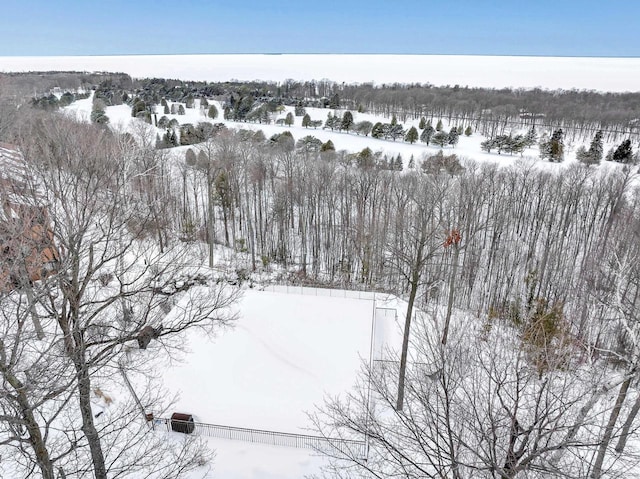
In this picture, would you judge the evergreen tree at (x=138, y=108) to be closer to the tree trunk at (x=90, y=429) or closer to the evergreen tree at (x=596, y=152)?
the evergreen tree at (x=596, y=152)

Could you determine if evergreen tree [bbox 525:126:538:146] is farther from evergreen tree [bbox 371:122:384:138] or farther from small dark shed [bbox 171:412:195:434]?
small dark shed [bbox 171:412:195:434]

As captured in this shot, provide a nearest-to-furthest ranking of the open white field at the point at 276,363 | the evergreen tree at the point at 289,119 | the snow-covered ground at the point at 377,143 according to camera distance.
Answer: the open white field at the point at 276,363, the snow-covered ground at the point at 377,143, the evergreen tree at the point at 289,119

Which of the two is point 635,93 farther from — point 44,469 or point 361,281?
point 44,469

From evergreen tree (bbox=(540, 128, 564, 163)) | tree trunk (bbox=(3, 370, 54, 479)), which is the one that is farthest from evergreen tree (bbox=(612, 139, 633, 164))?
tree trunk (bbox=(3, 370, 54, 479))

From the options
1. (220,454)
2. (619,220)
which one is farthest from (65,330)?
(619,220)

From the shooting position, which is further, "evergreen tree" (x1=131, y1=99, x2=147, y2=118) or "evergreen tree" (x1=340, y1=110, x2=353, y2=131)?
"evergreen tree" (x1=131, y1=99, x2=147, y2=118)

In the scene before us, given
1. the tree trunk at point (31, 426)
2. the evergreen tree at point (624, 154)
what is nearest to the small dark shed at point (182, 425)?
the tree trunk at point (31, 426)

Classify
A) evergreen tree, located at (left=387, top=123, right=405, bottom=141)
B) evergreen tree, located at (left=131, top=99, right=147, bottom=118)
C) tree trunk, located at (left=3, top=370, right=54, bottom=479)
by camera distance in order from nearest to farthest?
tree trunk, located at (left=3, top=370, right=54, bottom=479) → evergreen tree, located at (left=387, top=123, right=405, bottom=141) → evergreen tree, located at (left=131, top=99, right=147, bottom=118)
